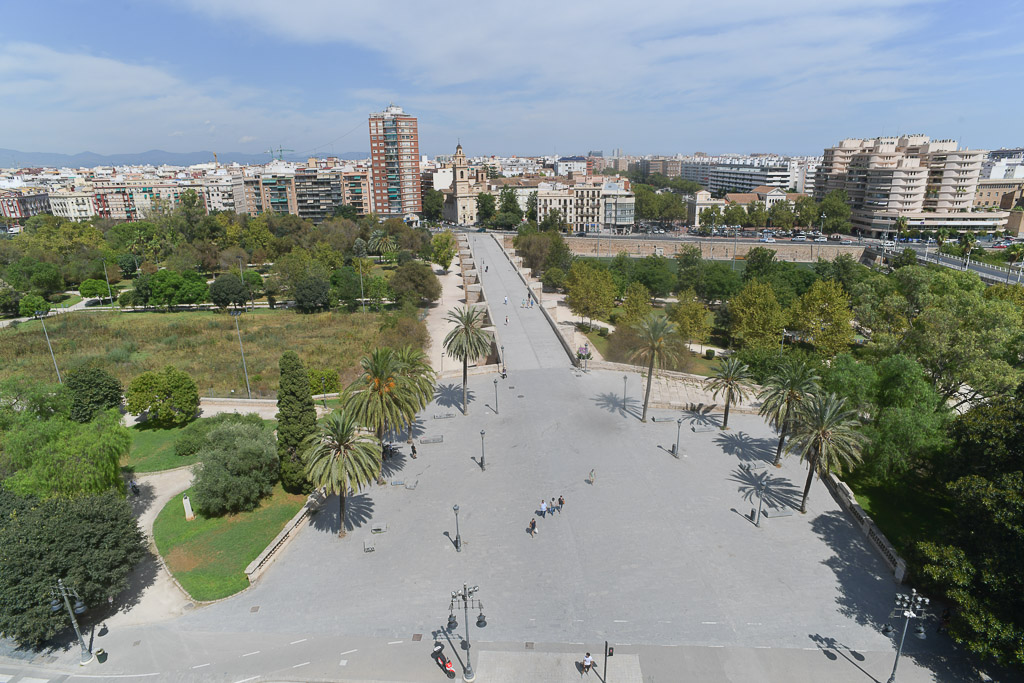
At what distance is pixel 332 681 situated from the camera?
1588 cm

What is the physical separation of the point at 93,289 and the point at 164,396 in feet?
150

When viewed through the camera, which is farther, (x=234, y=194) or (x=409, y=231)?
(x=234, y=194)

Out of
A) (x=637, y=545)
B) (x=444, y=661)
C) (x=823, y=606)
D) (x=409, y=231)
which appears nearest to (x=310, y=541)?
(x=444, y=661)

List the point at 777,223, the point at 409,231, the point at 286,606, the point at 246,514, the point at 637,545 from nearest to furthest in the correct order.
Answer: the point at 286,606 → the point at 637,545 → the point at 246,514 → the point at 409,231 → the point at 777,223

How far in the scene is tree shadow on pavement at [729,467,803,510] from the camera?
23.8 metres

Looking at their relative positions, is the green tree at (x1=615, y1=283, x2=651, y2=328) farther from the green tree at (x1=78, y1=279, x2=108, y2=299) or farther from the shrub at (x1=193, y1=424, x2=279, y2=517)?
the green tree at (x1=78, y1=279, x2=108, y2=299)

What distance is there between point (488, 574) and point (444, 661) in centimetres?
399

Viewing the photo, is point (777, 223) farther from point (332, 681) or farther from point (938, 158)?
point (332, 681)

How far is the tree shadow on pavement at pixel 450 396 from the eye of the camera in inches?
1316

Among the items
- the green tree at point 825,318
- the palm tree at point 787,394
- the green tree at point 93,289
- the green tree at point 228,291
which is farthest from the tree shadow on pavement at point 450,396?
the green tree at point 93,289

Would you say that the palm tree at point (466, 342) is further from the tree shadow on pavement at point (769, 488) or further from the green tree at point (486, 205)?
the green tree at point (486, 205)

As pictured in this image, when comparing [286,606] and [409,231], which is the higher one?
[409,231]

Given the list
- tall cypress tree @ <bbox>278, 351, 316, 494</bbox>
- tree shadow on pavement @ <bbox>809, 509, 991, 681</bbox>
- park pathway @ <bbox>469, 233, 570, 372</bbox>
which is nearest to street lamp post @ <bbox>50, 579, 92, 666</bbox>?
tall cypress tree @ <bbox>278, 351, 316, 494</bbox>

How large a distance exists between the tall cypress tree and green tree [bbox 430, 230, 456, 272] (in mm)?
57448
